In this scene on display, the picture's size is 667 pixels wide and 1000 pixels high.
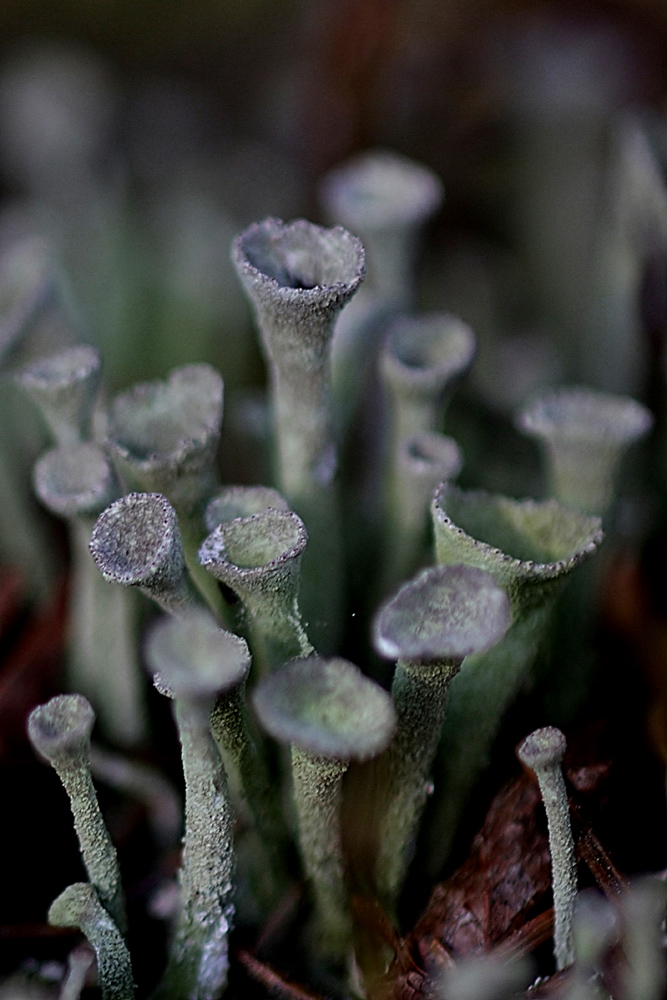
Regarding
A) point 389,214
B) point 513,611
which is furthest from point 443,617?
point 389,214

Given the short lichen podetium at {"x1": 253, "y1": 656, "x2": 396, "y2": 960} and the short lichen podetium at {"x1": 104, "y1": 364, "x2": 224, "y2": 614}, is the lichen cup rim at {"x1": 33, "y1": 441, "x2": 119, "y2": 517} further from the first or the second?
the short lichen podetium at {"x1": 253, "y1": 656, "x2": 396, "y2": 960}

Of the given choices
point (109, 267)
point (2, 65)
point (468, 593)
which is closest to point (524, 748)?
point (468, 593)

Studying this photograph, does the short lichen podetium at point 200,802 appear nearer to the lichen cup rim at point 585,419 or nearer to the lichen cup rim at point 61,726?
the lichen cup rim at point 61,726

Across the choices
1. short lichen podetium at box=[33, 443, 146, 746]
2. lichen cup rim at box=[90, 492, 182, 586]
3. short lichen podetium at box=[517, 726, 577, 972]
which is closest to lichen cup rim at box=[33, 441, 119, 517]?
short lichen podetium at box=[33, 443, 146, 746]

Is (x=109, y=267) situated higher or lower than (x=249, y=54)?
lower

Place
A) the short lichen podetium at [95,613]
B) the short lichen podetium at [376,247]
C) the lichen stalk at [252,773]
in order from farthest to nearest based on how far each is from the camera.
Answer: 1. the short lichen podetium at [376,247]
2. the short lichen podetium at [95,613]
3. the lichen stalk at [252,773]

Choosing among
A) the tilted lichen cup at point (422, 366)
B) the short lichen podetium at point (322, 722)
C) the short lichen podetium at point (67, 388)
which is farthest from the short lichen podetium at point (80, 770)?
the tilted lichen cup at point (422, 366)

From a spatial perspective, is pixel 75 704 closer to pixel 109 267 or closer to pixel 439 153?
pixel 109 267
